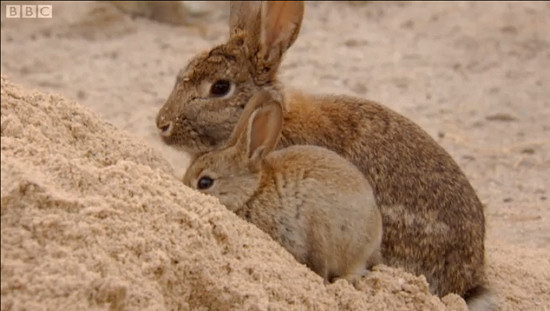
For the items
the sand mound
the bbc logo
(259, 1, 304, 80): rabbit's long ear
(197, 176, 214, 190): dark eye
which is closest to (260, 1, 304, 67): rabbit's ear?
(259, 1, 304, 80): rabbit's long ear

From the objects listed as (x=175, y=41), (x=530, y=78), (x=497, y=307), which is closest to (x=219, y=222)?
(x=497, y=307)

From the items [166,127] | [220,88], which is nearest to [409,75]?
[220,88]

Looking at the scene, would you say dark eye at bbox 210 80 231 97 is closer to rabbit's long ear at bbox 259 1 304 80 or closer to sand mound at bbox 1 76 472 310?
rabbit's long ear at bbox 259 1 304 80

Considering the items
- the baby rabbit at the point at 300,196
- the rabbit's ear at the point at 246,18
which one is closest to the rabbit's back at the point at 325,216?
the baby rabbit at the point at 300,196

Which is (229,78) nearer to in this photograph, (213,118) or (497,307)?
(213,118)

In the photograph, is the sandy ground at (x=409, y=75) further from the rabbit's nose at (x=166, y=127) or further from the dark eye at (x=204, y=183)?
the rabbit's nose at (x=166, y=127)

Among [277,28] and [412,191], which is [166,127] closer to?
[277,28]
